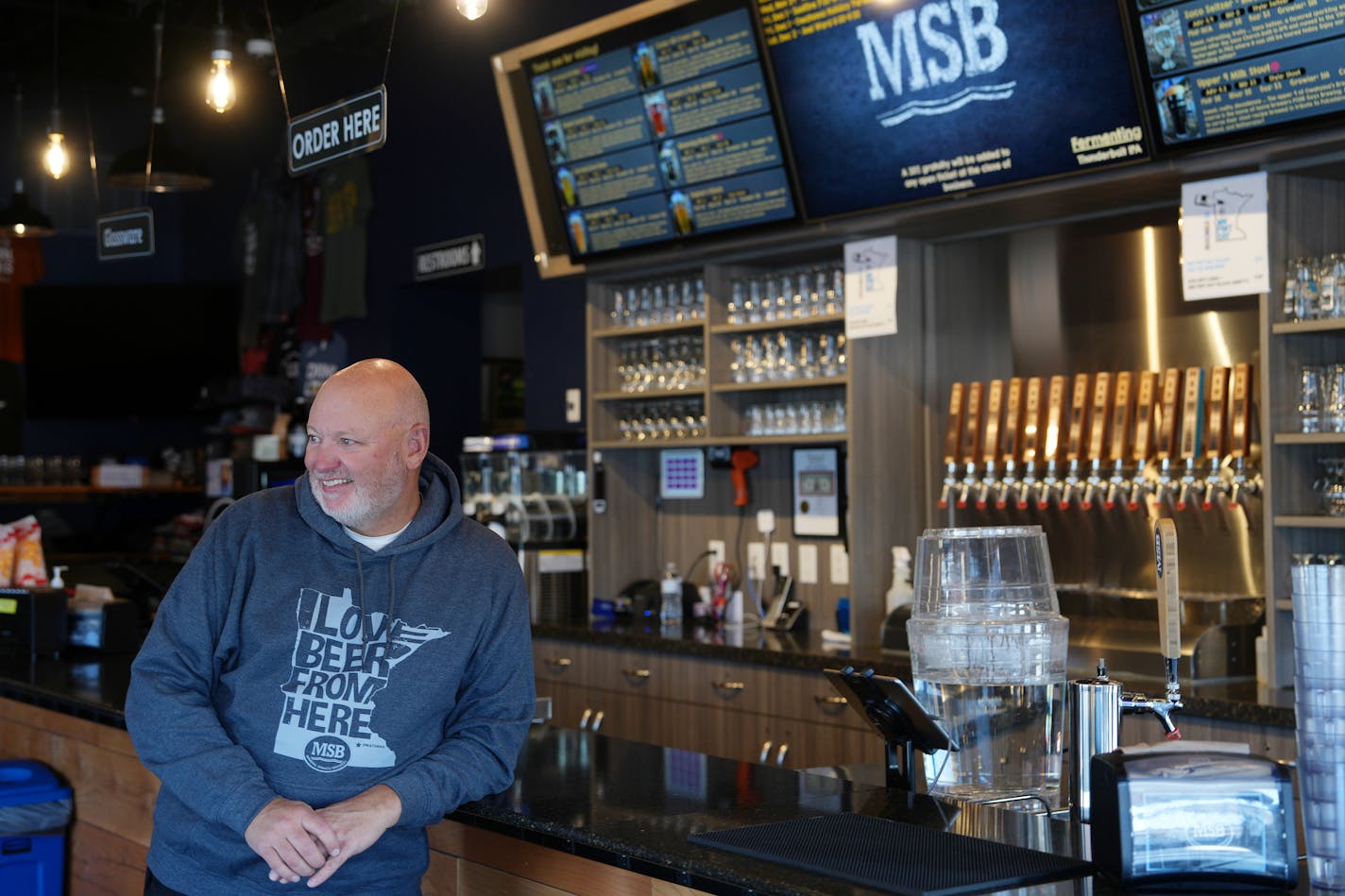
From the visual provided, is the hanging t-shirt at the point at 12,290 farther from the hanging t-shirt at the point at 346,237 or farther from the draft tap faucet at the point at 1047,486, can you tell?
the draft tap faucet at the point at 1047,486

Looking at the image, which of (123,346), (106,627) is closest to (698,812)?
(106,627)

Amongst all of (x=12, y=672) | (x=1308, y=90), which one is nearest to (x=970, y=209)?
(x=1308, y=90)

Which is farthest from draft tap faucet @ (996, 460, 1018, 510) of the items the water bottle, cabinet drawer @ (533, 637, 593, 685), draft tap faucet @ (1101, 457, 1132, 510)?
cabinet drawer @ (533, 637, 593, 685)

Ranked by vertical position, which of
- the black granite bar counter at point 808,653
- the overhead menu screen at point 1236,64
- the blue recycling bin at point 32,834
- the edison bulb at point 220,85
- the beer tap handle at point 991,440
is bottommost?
the blue recycling bin at point 32,834

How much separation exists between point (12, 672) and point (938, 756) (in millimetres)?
3015

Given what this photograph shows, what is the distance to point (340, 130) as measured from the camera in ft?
14.2

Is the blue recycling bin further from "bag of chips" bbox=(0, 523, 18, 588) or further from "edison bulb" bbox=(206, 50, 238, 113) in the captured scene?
"edison bulb" bbox=(206, 50, 238, 113)

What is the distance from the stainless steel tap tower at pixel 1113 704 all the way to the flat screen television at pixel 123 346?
8.23m

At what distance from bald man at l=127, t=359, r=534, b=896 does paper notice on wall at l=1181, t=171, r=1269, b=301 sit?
2.32 metres

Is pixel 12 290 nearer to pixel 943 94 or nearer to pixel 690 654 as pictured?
pixel 690 654

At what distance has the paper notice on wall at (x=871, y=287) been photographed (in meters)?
4.82

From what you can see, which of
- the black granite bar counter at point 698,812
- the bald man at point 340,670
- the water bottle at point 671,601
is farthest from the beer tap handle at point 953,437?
the bald man at point 340,670

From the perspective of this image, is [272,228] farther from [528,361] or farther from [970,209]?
[970,209]

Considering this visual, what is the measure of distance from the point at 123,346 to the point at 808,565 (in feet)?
20.1
